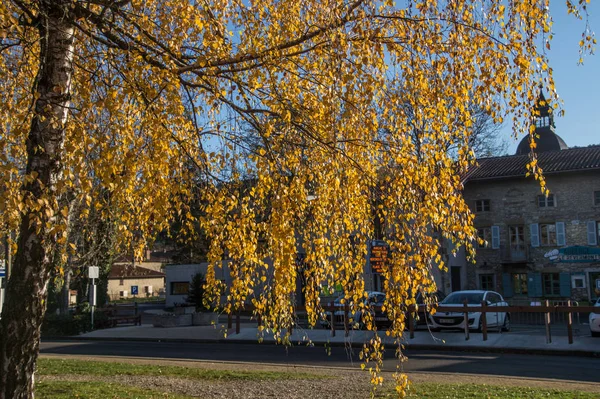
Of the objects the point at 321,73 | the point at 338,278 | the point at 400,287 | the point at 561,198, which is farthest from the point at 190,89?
the point at 561,198

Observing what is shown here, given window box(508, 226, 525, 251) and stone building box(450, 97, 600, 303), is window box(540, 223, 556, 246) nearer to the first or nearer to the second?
stone building box(450, 97, 600, 303)

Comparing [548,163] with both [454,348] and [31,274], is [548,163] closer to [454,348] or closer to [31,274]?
[454,348]

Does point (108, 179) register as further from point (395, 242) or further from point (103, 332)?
point (103, 332)

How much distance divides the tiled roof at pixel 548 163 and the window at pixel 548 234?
4.16 m

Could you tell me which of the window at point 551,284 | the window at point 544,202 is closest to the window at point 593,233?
the window at point 544,202

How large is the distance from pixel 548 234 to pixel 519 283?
13.5 ft

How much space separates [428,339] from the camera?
67.2 ft

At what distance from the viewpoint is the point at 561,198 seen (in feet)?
140

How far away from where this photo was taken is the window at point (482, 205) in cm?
4550

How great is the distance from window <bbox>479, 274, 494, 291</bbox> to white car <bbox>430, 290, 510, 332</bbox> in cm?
2204

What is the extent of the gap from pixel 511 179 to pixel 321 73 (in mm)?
39632

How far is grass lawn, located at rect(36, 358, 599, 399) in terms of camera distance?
398 inches

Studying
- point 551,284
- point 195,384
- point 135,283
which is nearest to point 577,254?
point 551,284

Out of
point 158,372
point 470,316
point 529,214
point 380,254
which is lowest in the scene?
point 158,372
